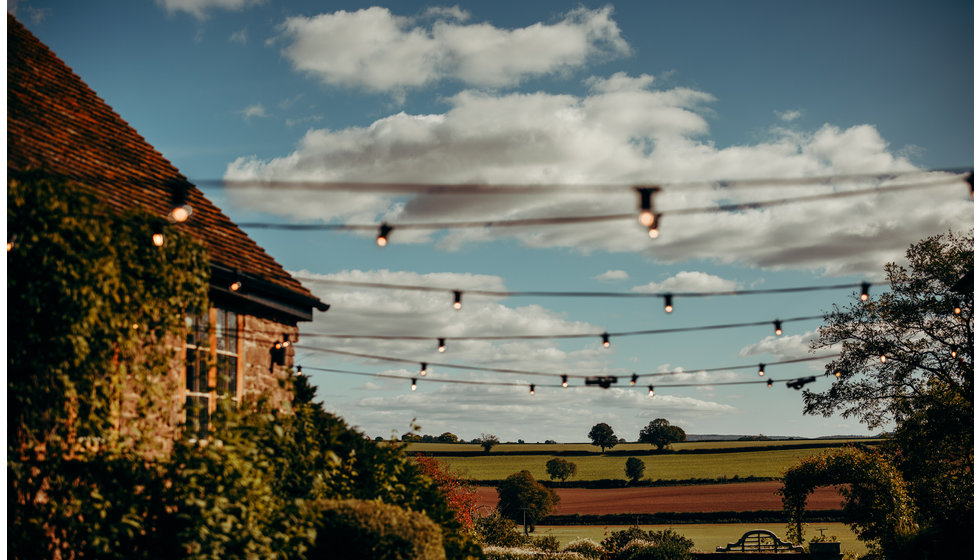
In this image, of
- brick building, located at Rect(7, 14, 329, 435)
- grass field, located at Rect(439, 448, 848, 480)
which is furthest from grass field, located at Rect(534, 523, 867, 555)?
brick building, located at Rect(7, 14, 329, 435)

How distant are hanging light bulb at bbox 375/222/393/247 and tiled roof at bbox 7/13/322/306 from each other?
278 cm

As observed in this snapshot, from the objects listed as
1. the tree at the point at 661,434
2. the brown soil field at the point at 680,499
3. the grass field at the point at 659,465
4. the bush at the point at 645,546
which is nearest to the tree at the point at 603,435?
the tree at the point at 661,434

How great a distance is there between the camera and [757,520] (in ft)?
188

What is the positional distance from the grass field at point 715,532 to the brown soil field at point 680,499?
429 cm

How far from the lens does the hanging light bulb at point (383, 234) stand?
902cm

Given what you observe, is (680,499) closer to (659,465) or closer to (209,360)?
(659,465)

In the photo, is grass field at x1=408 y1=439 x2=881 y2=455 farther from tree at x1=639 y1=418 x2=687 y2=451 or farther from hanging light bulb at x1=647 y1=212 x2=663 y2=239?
hanging light bulb at x1=647 y1=212 x2=663 y2=239

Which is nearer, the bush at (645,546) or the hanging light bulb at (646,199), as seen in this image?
the hanging light bulb at (646,199)

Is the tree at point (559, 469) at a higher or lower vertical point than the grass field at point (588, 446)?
lower

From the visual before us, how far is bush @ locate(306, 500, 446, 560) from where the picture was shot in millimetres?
9688

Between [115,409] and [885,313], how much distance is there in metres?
27.8

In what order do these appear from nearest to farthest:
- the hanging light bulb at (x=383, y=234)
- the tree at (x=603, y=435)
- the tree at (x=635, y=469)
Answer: the hanging light bulb at (x=383, y=234)
the tree at (x=635, y=469)
the tree at (x=603, y=435)

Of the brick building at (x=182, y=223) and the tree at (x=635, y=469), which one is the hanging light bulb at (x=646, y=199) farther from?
the tree at (x=635, y=469)

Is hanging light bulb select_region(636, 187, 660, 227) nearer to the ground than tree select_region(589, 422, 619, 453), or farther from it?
farther from it
